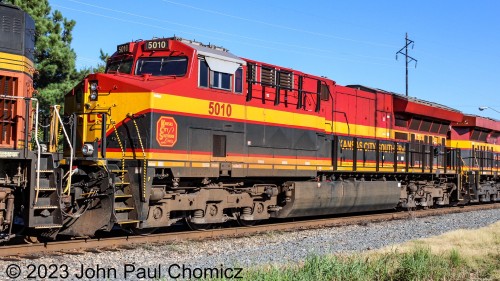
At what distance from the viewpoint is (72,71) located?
2405 cm

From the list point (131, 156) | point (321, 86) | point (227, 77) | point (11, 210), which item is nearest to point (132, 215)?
point (131, 156)

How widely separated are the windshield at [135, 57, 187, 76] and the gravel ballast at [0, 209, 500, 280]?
3632mm

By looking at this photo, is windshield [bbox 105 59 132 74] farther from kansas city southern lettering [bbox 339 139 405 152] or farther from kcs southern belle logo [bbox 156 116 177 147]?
kansas city southern lettering [bbox 339 139 405 152]

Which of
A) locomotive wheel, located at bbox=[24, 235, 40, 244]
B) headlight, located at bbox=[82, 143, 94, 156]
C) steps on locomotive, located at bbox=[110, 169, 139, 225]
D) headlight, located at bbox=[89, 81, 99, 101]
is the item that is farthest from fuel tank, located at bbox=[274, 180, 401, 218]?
locomotive wheel, located at bbox=[24, 235, 40, 244]

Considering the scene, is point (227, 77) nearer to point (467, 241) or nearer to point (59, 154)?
point (59, 154)

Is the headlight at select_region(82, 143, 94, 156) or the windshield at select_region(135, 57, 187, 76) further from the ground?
the windshield at select_region(135, 57, 187, 76)

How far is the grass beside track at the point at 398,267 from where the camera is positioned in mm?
7562

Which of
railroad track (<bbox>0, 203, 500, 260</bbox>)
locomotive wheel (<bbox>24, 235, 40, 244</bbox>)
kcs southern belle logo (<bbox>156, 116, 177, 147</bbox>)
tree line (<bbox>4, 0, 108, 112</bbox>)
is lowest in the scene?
railroad track (<bbox>0, 203, 500, 260</bbox>)

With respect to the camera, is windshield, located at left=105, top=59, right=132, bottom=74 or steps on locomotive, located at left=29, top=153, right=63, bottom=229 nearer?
steps on locomotive, located at left=29, top=153, right=63, bottom=229

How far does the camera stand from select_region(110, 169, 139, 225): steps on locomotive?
34.0 feet

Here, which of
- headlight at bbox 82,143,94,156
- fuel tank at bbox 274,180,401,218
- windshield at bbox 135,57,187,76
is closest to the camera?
headlight at bbox 82,143,94,156

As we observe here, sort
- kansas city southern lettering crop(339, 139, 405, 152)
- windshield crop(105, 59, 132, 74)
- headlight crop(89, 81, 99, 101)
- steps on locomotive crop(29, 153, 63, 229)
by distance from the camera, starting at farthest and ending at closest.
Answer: kansas city southern lettering crop(339, 139, 405, 152) < windshield crop(105, 59, 132, 74) < headlight crop(89, 81, 99, 101) < steps on locomotive crop(29, 153, 63, 229)

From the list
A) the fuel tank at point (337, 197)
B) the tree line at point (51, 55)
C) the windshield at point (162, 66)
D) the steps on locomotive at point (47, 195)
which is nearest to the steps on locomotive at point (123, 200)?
the steps on locomotive at point (47, 195)

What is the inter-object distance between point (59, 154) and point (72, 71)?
15.1m
